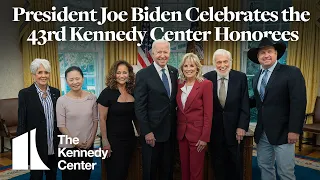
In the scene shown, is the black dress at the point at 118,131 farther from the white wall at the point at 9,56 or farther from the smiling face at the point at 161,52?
the white wall at the point at 9,56

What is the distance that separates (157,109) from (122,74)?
0.43 metres

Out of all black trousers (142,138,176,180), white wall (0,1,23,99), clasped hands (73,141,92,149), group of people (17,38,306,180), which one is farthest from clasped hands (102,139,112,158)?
white wall (0,1,23,99)

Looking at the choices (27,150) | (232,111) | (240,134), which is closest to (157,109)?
(232,111)

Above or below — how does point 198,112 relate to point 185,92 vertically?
below

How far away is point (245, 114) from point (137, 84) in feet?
3.35

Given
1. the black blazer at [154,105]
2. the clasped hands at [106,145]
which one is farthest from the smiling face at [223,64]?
the clasped hands at [106,145]

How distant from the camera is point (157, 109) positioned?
2.59 meters

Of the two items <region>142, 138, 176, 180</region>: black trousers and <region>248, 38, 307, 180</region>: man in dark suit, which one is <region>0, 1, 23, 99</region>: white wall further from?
<region>248, 38, 307, 180</region>: man in dark suit

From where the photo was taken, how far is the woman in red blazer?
2539 mm

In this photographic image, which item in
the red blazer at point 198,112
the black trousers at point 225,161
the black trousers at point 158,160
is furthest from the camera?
the black trousers at point 225,161

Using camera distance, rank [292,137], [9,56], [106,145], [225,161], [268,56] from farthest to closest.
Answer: [9,56], [225,161], [106,145], [268,56], [292,137]

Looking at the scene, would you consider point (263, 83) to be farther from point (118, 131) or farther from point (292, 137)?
point (118, 131)

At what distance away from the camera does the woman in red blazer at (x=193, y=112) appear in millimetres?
2539

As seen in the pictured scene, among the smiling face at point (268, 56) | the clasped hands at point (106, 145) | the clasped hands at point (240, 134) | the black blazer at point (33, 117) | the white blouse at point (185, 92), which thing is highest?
the smiling face at point (268, 56)
